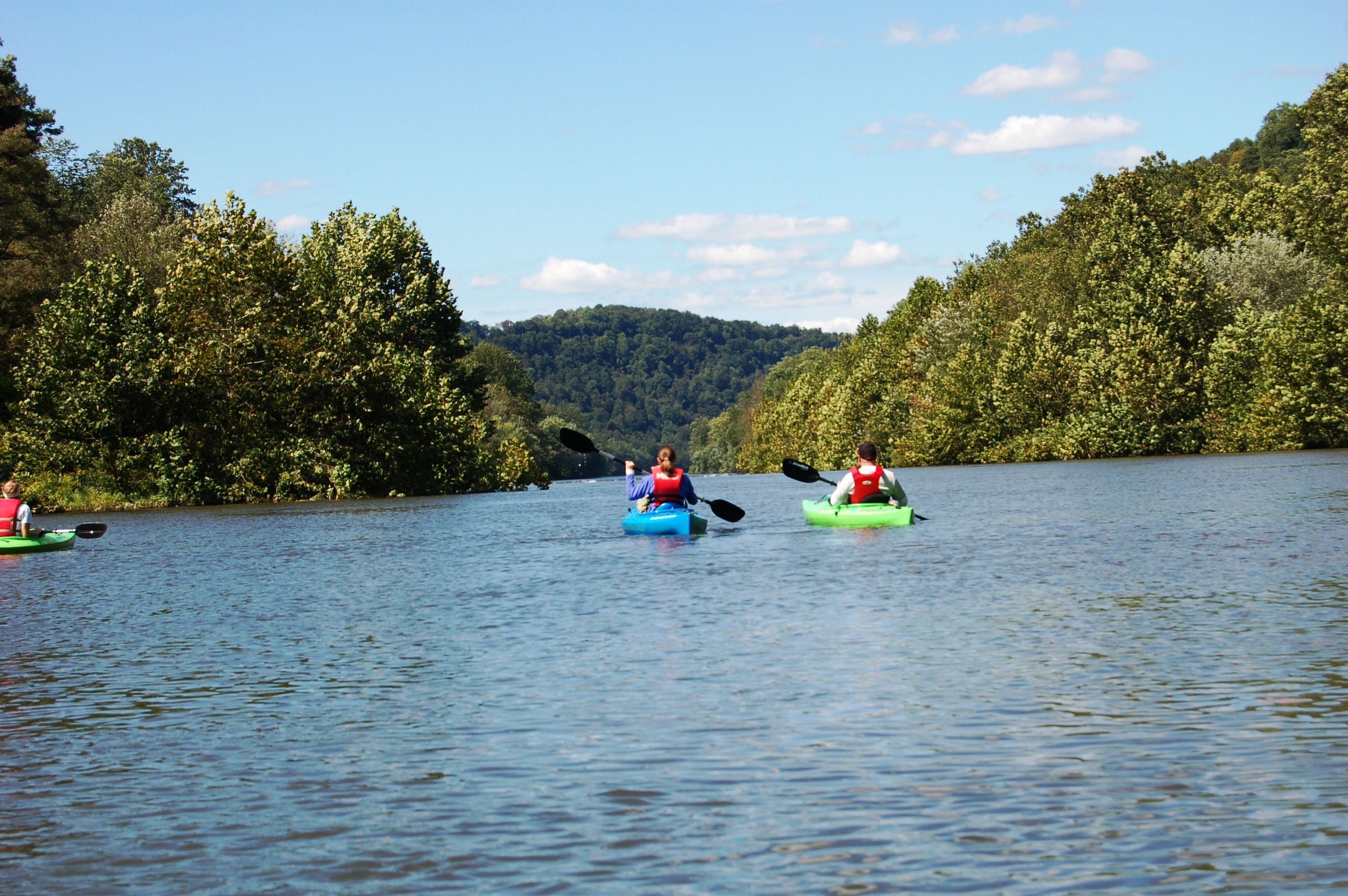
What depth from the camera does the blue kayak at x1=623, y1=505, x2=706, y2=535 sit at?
29.5m

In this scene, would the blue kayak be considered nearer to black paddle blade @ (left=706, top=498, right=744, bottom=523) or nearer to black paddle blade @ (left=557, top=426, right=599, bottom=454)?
black paddle blade @ (left=706, top=498, right=744, bottom=523)

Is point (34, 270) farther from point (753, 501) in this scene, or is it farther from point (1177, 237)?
point (1177, 237)

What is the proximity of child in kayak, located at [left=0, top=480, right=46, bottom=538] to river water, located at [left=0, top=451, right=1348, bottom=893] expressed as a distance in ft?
25.9

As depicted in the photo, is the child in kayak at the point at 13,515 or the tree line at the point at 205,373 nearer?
the child in kayak at the point at 13,515

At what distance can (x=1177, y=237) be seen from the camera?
94000 millimetres

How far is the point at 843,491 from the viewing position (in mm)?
→ 30344

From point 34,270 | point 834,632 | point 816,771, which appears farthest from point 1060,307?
point 816,771

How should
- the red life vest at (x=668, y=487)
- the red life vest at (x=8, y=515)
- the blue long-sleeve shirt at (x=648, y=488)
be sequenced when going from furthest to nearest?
the blue long-sleeve shirt at (x=648, y=488), the red life vest at (x=8, y=515), the red life vest at (x=668, y=487)

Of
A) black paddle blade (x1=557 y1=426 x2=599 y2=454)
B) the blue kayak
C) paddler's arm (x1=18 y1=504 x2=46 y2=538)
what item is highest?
black paddle blade (x1=557 y1=426 x2=599 y2=454)

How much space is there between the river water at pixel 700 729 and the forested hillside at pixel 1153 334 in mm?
60245

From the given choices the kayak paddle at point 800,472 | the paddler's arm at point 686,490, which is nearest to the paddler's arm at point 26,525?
the paddler's arm at point 686,490

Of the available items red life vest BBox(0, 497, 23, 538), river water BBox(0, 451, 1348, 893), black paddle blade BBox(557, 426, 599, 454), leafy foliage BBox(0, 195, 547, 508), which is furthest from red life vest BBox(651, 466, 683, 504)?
leafy foliage BBox(0, 195, 547, 508)

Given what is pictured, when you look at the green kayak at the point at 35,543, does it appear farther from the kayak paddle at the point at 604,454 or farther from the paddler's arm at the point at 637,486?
the paddler's arm at the point at 637,486

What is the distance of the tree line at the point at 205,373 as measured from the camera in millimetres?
55344
